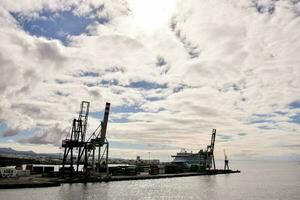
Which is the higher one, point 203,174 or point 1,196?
point 203,174

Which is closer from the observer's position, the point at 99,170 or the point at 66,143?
the point at 66,143

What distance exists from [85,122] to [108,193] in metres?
38.6

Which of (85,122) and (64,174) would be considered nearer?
(64,174)

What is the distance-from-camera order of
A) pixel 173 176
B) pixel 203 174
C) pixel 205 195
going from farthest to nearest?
pixel 203 174, pixel 173 176, pixel 205 195

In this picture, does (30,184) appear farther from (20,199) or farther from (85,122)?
(85,122)

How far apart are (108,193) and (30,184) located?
16.8 m

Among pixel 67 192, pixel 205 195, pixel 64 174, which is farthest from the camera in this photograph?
pixel 64 174

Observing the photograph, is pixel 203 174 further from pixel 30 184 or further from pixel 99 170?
pixel 30 184

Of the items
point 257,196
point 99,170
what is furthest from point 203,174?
point 257,196

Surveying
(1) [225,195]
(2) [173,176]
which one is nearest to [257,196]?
(1) [225,195]

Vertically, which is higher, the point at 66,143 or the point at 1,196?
the point at 66,143

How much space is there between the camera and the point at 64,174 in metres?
106

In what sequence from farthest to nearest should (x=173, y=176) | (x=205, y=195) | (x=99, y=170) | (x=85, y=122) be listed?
(x=173, y=176) → (x=99, y=170) → (x=85, y=122) → (x=205, y=195)

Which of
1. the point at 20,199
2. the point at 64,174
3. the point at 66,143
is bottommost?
the point at 20,199
